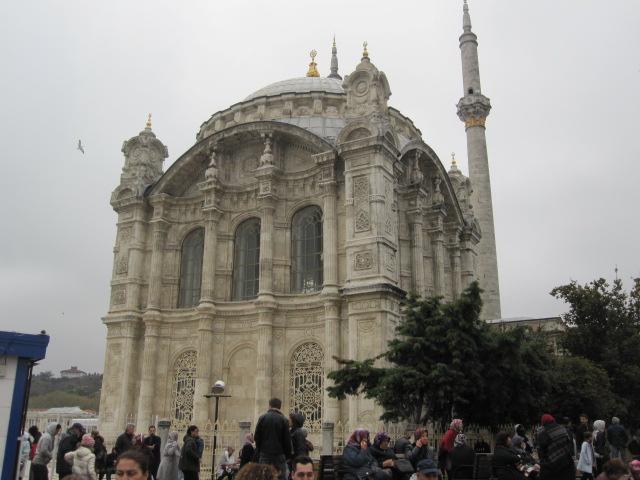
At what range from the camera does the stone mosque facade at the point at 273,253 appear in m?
20.0

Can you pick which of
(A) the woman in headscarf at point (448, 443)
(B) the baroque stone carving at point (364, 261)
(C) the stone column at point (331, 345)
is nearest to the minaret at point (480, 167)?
(C) the stone column at point (331, 345)

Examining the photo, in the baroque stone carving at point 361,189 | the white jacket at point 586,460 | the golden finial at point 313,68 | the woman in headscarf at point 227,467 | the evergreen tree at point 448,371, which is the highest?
the golden finial at point 313,68

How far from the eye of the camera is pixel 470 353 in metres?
15.1

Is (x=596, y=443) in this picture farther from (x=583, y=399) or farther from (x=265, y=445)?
(x=583, y=399)

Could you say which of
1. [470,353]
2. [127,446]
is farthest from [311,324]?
[127,446]

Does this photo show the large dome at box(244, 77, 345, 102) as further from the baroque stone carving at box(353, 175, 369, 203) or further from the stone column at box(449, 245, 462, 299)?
the stone column at box(449, 245, 462, 299)

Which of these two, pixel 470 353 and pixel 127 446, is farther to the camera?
pixel 470 353

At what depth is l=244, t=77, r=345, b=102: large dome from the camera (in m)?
26.9

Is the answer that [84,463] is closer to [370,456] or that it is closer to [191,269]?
[370,456]

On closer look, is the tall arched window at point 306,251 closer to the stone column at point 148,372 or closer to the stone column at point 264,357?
the stone column at point 264,357

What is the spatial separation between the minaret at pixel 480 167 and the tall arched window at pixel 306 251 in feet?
55.7

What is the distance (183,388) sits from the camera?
2255 centimetres

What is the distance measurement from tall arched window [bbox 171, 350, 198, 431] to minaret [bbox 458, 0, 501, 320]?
19.5 meters

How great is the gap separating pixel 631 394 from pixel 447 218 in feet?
36.5
